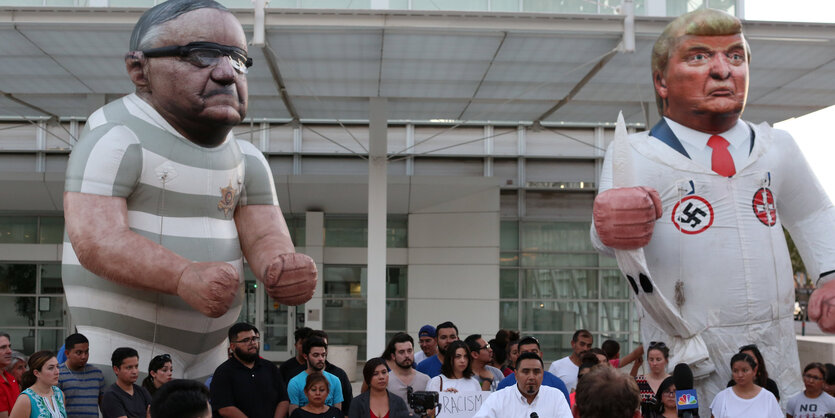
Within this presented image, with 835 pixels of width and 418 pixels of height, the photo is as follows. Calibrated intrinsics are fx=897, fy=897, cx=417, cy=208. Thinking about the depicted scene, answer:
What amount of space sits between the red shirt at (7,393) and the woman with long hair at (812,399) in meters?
5.07

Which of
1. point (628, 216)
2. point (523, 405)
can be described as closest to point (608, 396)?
point (523, 405)

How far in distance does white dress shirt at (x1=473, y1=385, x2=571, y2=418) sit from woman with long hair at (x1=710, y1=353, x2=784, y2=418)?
4.44ft

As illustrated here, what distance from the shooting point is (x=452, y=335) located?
7.27 meters

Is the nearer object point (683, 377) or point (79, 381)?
point (79, 381)

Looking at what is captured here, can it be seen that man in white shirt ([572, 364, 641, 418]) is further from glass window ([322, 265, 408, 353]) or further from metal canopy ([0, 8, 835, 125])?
glass window ([322, 265, 408, 353])

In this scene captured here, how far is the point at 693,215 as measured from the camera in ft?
18.6

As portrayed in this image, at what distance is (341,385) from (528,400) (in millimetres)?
2064

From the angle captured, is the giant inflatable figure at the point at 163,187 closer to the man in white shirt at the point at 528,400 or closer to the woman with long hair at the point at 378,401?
the woman with long hair at the point at 378,401

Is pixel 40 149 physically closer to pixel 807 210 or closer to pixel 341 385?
pixel 341 385

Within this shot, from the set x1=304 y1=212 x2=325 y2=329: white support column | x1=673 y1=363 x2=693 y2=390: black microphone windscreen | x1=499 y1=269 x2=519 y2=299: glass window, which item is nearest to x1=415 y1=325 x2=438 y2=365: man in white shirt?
x1=673 y1=363 x2=693 y2=390: black microphone windscreen

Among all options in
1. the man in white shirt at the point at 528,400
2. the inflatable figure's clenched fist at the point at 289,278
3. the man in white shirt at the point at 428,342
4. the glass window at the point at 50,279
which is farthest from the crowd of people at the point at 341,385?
the glass window at the point at 50,279

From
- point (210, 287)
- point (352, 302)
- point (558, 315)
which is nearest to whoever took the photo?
point (210, 287)

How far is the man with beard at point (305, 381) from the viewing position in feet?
19.8

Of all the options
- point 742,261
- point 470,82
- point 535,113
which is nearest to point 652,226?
point 742,261
